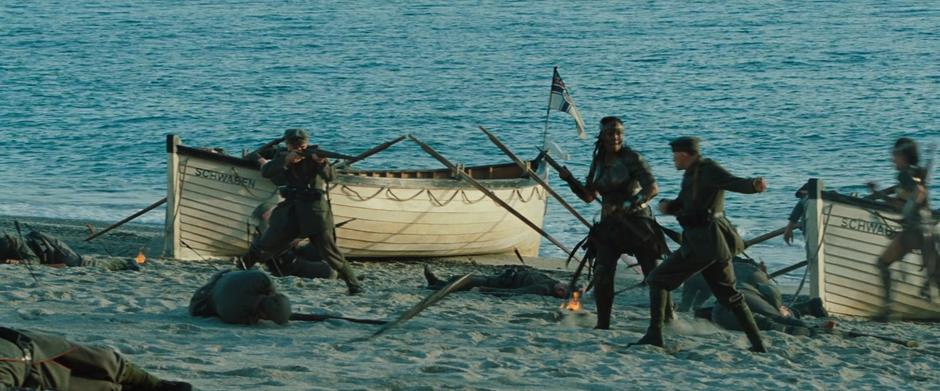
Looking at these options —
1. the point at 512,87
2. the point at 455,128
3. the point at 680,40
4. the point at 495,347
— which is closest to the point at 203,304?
the point at 495,347

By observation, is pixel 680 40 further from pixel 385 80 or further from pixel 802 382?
pixel 802 382

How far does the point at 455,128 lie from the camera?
123 ft

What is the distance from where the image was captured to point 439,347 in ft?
30.7

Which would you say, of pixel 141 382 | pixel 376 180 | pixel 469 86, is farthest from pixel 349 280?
pixel 469 86

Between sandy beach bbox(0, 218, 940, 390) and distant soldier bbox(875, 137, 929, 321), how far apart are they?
69 cm

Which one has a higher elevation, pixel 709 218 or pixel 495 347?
pixel 709 218

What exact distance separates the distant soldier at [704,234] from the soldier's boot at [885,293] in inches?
149

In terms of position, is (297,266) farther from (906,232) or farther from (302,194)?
(906,232)

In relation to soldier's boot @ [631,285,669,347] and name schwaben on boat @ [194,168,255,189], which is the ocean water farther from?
soldier's boot @ [631,285,669,347]

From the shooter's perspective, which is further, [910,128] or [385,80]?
[385,80]

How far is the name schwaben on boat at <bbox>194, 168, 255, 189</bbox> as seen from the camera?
15.6 m

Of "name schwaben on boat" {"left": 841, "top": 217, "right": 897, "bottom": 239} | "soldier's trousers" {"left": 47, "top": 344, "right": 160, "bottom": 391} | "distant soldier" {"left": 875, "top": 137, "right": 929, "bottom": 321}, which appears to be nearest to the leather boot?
"distant soldier" {"left": 875, "top": 137, "right": 929, "bottom": 321}

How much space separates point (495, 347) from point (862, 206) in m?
4.63

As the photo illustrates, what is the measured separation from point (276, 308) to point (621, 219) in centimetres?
234
